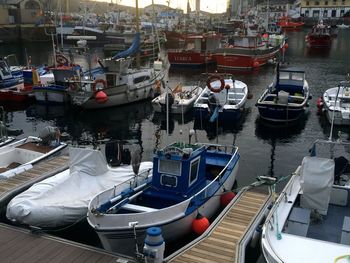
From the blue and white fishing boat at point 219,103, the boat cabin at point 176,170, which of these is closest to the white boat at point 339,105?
the blue and white fishing boat at point 219,103

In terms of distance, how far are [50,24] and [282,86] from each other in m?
67.1

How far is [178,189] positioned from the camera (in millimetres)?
12891

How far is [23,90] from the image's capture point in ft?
106

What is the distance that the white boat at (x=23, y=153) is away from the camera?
57.8ft

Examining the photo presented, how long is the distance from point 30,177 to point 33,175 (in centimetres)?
22

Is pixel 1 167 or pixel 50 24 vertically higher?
pixel 50 24

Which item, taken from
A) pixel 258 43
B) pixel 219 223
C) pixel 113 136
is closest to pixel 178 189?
pixel 219 223

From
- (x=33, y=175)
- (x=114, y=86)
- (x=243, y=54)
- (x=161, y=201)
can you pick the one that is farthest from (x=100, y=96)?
(x=243, y=54)

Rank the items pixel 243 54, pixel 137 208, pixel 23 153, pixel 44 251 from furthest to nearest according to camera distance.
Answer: pixel 243 54, pixel 23 153, pixel 137 208, pixel 44 251

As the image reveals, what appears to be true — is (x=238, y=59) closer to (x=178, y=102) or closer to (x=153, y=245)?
(x=178, y=102)

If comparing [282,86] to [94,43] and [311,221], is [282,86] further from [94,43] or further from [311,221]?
[94,43]

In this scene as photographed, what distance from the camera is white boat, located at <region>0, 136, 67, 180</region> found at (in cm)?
1761

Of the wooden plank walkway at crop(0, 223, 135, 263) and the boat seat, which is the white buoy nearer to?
the wooden plank walkway at crop(0, 223, 135, 263)

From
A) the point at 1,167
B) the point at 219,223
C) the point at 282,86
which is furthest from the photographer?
the point at 282,86
